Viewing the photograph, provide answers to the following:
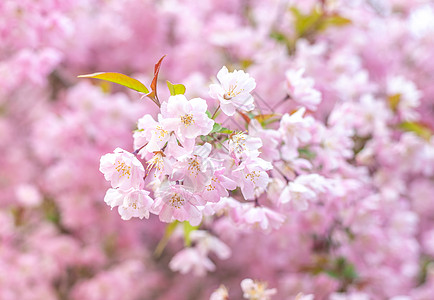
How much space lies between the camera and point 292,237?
177cm

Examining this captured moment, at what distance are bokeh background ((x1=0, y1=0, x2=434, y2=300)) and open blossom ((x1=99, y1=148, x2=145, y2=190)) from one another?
600mm

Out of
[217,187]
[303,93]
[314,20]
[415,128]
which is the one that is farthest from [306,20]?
[217,187]

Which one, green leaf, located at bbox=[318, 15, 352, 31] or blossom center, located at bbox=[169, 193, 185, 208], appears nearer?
blossom center, located at bbox=[169, 193, 185, 208]

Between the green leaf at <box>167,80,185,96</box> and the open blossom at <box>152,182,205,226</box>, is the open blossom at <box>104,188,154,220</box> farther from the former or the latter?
the green leaf at <box>167,80,185,96</box>

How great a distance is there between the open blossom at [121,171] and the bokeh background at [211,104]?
23.6 inches

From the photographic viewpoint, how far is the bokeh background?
1628mm

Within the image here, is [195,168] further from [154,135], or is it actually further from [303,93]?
[303,93]

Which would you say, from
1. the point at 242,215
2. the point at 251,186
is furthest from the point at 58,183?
the point at 251,186

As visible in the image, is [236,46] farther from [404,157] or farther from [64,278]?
[64,278]

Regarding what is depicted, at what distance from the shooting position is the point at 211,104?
1.76 meters

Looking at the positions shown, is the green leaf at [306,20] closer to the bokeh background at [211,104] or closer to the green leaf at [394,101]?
the bokeh background at [211,104]

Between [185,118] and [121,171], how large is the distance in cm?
15

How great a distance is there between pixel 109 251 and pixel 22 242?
42 centimetres

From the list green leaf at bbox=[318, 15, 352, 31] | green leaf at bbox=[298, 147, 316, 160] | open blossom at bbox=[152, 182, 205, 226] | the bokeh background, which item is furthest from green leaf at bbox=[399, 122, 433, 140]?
open blossom at bbox=[152, 182, 205, 226]
